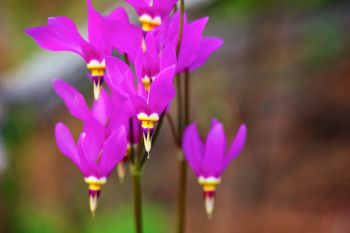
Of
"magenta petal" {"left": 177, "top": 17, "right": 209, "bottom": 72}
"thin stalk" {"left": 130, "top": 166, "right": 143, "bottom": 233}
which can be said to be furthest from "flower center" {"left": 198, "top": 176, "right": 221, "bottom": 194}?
"magenta petal" {"left": 177, "top": 17, "right": 209, "bottom": 72}

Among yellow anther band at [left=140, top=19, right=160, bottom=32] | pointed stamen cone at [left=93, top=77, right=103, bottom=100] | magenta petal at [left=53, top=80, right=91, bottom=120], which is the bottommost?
magenta petal at [left=53, top=80, right=91, bottom=120]

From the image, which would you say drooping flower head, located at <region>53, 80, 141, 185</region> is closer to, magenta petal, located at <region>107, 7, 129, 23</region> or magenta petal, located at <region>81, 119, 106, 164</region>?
magenta petal, located at <region>81, 119, 106, 164</region>

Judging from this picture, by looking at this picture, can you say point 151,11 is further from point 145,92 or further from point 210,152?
point 210,152

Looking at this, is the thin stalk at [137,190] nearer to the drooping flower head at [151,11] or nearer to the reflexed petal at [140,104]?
the reflexed petal at [140,104]

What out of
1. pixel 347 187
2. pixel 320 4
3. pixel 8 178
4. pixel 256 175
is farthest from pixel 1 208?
pixel 320 4

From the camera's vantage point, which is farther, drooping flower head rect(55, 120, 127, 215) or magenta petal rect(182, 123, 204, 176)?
magenta petal rect(182, 123, 204, 176)

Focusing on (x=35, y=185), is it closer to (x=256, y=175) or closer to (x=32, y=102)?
(x=32, y=102)

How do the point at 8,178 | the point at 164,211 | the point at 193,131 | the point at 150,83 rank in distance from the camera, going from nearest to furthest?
the point at 150,83
the point at 193,131
the point at 8,178
the point at 164,211

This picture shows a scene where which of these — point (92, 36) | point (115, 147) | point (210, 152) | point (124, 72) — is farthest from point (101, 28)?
point (210, 152)
